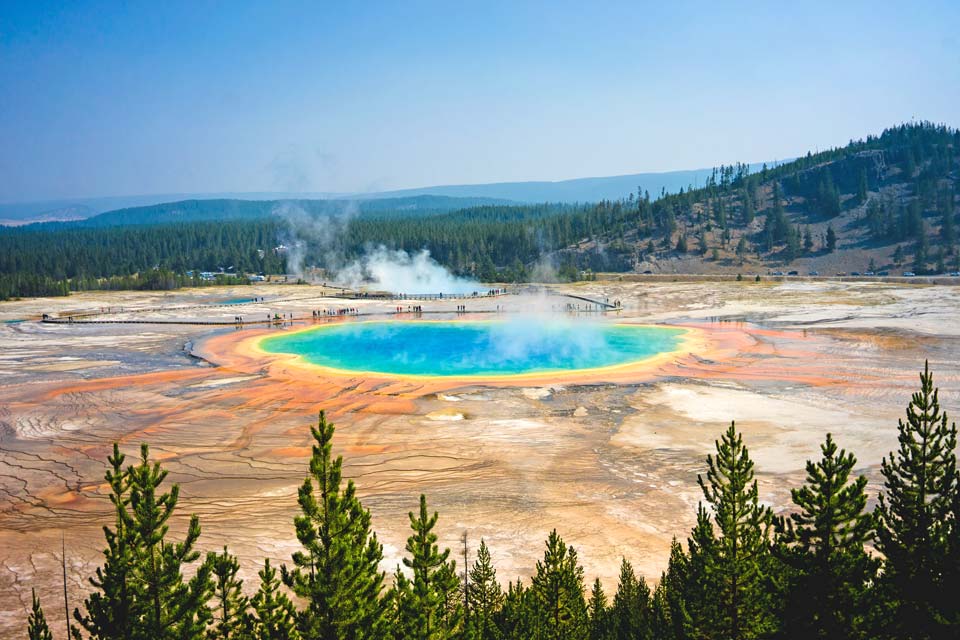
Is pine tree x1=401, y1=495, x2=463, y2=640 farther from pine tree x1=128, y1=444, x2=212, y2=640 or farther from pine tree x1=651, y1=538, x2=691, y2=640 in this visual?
pine tree x1=651, y1=538, x2=691, y2=640

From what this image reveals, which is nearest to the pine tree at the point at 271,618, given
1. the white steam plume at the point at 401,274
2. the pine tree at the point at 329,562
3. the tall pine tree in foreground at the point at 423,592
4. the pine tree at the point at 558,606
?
the pine tree at the point at 329,562

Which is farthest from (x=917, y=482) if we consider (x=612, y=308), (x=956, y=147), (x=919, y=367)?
(x=956, y=147)

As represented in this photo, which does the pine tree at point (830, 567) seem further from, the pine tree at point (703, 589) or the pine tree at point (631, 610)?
the pine tree at point (631, 610)

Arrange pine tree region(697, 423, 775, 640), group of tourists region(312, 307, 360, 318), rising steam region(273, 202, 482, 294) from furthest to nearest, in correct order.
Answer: rising steam region(273, 202, 482, 294) → group of tourists region(312, 307, 360, 318) → pine tree region(697, 423, 775, 640)

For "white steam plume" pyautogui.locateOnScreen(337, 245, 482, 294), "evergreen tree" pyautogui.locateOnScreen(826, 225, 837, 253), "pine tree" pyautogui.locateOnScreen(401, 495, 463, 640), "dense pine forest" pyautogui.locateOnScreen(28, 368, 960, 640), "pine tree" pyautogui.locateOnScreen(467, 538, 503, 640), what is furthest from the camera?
"evergreen tree" pyautogui.locateOnScreen(826, 225, 837, 253)

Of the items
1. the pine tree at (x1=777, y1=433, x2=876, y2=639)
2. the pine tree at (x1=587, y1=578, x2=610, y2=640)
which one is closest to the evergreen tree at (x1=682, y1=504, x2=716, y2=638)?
the pine tree at (x1=777, y1=433, x2=876, y2=639)

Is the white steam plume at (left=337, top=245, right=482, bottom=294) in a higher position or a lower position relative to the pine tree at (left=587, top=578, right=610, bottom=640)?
higher

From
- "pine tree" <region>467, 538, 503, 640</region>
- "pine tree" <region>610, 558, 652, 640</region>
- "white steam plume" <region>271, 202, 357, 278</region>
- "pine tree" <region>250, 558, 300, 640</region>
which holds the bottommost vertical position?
"pine tree" <region>610, 558, 652, 640</region>
